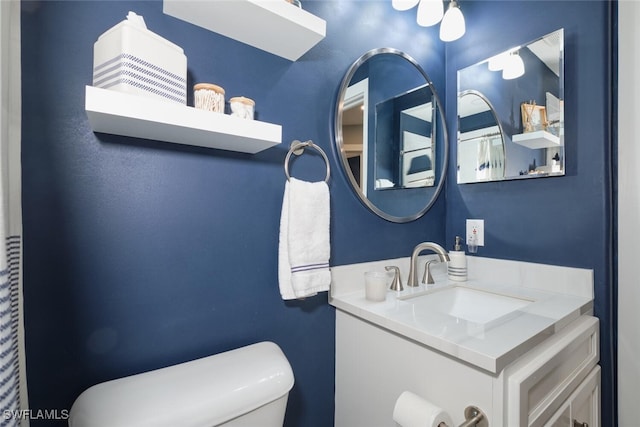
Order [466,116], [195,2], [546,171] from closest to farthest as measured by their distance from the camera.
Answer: [195,2], [546,171], [466,116]

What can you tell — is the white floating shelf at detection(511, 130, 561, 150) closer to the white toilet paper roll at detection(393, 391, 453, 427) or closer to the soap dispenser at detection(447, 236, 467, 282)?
the soap dispenser at detection(447, 236, 467, 282)

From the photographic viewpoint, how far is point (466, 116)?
1339 millimetres

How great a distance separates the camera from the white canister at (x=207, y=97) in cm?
70

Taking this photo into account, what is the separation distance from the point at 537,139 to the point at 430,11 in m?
0.67

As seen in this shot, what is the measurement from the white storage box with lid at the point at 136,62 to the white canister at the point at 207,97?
5 centimetres

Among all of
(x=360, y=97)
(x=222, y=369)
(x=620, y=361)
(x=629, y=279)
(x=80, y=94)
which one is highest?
(x=360, y=97)

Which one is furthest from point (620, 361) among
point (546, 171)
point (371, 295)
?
point (371, 295)

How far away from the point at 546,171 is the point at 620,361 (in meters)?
0.68

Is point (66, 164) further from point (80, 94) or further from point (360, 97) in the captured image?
point (360, 97)

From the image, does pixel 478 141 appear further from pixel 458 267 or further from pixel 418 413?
pixel 418 413

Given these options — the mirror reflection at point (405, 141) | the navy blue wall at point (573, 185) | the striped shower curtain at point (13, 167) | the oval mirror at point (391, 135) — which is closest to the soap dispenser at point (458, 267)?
the navy blue wall at point (573, 185)

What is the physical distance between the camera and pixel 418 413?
2.13 feet

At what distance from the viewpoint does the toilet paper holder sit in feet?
2.01

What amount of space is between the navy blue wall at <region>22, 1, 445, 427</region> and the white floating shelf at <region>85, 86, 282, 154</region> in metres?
0.06
